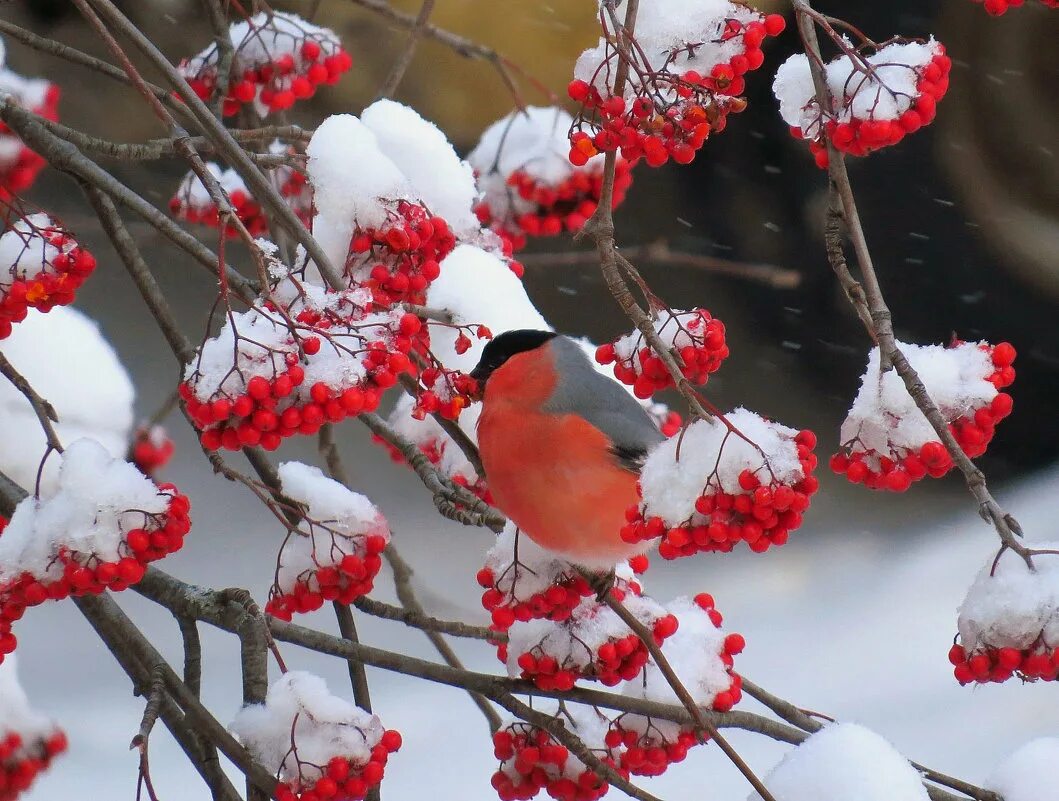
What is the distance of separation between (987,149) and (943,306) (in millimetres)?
347

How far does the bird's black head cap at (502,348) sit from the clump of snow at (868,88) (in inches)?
15.2

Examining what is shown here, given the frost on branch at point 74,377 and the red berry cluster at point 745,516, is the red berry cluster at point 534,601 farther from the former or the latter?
the frost on branch at point 74,377

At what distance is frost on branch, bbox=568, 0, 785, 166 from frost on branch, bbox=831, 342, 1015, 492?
0.22 m

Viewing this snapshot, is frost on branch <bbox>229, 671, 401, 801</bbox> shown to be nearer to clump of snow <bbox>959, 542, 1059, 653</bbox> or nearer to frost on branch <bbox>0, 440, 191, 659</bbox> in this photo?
frost on branch <bbox>0, 440, 191, 659</bbox>

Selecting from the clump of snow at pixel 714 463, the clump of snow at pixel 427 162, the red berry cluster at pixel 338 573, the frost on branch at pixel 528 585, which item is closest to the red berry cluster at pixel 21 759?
the red berry cluster at pixel 338 573

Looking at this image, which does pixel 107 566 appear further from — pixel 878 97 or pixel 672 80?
pixel 878 97

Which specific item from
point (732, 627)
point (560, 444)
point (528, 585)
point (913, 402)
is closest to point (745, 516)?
point (913, 402)

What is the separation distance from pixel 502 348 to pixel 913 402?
45 centimetres

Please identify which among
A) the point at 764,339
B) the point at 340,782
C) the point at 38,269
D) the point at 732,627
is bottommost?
the point at 340,782

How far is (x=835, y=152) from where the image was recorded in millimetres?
735

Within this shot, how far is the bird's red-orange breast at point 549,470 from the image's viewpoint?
974 mm

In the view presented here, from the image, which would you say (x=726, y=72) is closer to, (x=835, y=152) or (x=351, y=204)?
(x=835, y=152)

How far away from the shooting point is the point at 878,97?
0.74m

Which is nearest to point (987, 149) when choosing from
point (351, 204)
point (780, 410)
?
point (780, 410)
